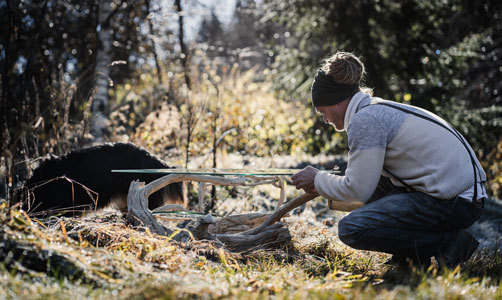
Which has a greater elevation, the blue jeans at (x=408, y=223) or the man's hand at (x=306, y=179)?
the man's hand at (x=306, y=179)

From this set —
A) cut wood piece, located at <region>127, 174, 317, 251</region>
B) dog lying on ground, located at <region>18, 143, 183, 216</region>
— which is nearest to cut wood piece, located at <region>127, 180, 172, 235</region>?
cut wood piece, located at <region>127, 174, 317, 251</region>

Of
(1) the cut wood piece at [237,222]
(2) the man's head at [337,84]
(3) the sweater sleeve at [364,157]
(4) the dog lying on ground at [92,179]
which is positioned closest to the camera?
(3) the sweater sleeve at [364,157]

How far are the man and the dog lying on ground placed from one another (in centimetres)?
210

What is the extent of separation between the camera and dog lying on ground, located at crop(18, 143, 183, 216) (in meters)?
3.89

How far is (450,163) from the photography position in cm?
238

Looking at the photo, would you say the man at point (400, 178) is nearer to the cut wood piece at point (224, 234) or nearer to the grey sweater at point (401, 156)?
the grey sweater at point (401, 156)

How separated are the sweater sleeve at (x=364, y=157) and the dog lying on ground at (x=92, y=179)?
230 cm

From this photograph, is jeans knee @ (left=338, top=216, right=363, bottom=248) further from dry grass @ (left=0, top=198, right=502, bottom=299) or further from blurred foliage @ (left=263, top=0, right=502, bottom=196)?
blurred foliage @ (left=263, top=0, right=502, bottom=196)

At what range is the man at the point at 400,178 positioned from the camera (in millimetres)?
2348

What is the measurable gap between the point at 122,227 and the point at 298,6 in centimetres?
598

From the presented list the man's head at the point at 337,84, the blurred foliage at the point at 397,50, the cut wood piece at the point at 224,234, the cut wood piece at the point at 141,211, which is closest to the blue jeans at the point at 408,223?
the cut wood piece at the point at 224,234

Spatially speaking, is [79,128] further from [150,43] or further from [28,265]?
[150,43]

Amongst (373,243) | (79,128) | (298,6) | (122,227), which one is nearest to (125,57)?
(298,6)

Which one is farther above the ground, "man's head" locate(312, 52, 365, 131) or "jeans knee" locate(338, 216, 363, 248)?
"man's head" locate(312, 52, 365, 131)
